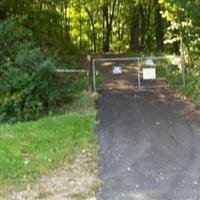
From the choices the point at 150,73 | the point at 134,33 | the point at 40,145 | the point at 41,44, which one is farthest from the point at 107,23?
the point at 40,145

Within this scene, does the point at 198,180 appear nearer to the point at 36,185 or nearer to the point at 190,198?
the point at 190,198

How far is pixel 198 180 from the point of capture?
717 centimetres

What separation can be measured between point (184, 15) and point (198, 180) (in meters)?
8.94

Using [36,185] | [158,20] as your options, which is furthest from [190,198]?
[158,20]

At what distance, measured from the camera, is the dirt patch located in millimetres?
6719

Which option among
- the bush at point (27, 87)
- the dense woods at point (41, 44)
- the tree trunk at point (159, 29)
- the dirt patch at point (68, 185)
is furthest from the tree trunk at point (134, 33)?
the dirt patch at point (68, 185)

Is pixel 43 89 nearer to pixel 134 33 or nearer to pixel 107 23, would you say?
pixel 134 33

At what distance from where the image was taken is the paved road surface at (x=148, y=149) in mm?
6883

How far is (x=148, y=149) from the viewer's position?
8.63 meters

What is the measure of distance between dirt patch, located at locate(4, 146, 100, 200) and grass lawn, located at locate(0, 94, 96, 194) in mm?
189

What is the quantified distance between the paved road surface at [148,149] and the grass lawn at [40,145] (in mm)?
411

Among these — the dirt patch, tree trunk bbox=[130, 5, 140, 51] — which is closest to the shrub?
the dirt patch

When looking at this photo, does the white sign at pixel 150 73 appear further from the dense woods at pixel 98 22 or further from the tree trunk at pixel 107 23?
the tree trunk at pixel 107 23

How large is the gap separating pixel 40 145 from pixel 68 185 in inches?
74.9
